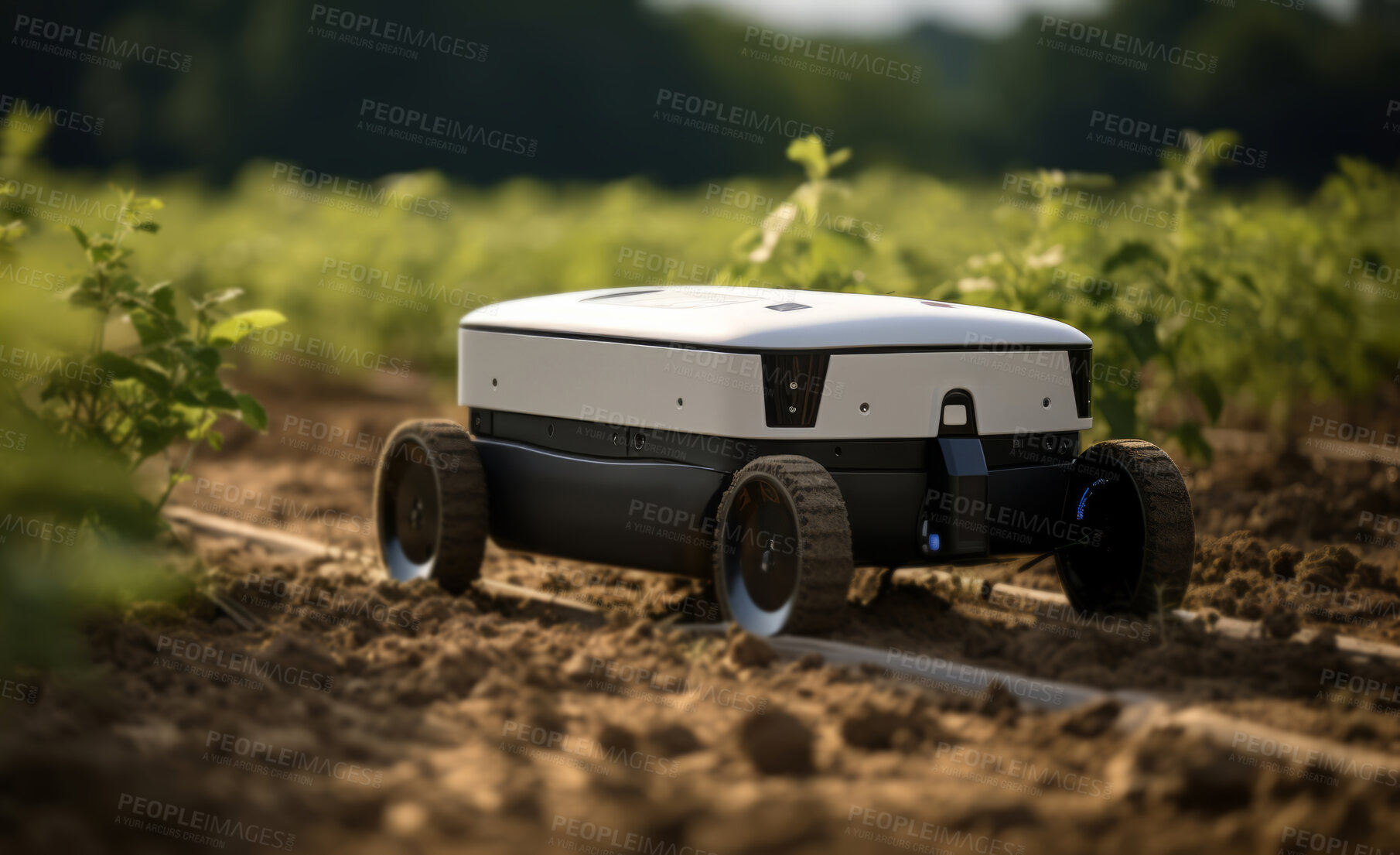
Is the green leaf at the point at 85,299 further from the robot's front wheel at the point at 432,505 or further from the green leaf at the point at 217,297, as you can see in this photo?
the robot's front wheel at the point at 432,505

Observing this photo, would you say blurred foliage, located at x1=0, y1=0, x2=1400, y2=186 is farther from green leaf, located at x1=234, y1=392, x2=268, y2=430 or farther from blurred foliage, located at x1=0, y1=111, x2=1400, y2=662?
green leaf, located at x1=234, y1=392, x2=268, y2=430

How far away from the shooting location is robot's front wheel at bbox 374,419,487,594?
4926 mm

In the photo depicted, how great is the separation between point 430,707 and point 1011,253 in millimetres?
4251

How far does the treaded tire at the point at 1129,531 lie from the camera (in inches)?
169

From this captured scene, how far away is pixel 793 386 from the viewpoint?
4.00 m

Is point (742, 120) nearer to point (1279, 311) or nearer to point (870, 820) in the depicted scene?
point (1279, 311)

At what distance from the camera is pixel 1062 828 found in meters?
2.56

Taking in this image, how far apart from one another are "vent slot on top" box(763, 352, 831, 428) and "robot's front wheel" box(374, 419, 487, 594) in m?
1.48

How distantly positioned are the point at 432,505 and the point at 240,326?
1.02m

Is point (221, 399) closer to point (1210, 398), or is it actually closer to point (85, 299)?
point (85, 299)

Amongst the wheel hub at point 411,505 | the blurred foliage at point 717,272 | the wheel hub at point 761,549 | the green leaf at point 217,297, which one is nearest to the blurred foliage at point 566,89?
the blurred foliage at point 717,272

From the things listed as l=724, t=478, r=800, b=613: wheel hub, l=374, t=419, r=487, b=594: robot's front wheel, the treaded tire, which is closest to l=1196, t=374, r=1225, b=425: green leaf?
the treaded tire

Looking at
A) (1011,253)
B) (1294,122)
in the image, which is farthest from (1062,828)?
(1294,122)

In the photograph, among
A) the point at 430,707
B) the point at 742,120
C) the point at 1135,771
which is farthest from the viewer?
the point at 742,120
